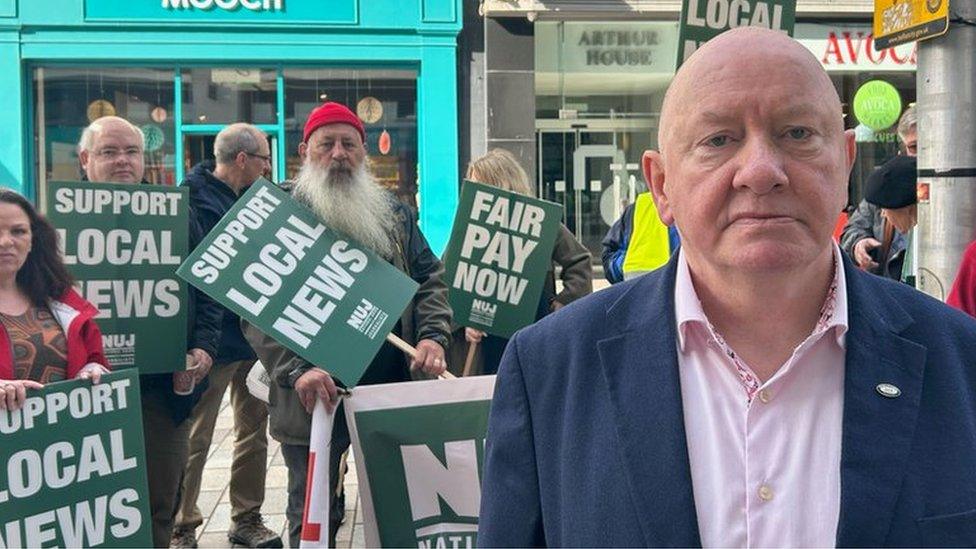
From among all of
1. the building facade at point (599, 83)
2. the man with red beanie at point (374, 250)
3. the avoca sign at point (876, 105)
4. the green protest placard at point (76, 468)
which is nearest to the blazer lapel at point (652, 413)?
the man with red beanie at point (374, 250)

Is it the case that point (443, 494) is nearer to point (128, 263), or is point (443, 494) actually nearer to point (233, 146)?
point (128, 263)

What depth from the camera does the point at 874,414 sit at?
1.51 metres

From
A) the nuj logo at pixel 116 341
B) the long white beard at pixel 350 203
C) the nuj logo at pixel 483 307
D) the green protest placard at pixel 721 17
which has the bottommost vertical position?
the nuj logo at pixel 116 341

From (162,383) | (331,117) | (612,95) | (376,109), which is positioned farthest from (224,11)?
(162,383)

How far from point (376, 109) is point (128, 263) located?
9.28m

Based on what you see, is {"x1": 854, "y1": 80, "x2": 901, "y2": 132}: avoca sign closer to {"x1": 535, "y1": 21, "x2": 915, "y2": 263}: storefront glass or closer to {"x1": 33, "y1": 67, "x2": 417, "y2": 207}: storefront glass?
Result: {"x1": 535, "y1": 21, "x2": 915, "y2": 263}: storefront glass

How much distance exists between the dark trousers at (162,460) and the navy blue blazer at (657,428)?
3204 mm

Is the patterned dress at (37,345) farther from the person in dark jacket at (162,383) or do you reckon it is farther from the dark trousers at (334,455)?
the dark trousers at (334,455)

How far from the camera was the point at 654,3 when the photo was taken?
13.7 meters

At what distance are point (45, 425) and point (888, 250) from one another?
403 centimetres

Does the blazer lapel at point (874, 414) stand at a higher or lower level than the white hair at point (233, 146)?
lower

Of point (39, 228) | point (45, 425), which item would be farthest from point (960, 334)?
point (39, 228)

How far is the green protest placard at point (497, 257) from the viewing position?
4961mm

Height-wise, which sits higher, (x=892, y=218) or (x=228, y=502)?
(x=892, y=218)
